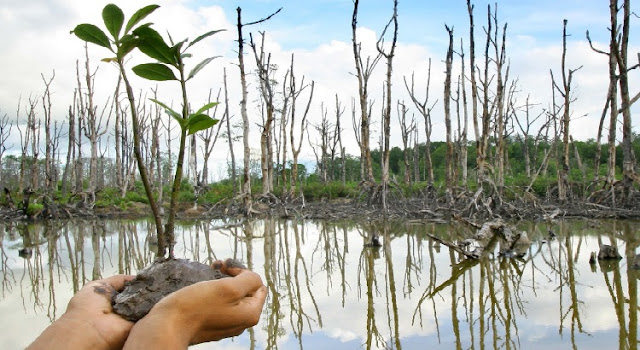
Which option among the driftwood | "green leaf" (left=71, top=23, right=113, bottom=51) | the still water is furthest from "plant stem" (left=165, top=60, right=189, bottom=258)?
the driftwood

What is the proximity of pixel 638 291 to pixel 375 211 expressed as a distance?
8.48 meters

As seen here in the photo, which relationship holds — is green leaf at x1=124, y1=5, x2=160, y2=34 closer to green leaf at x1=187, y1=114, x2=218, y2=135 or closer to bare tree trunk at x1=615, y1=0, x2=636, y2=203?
green leaf at x1=187, y1=114, x2=218, y2=135

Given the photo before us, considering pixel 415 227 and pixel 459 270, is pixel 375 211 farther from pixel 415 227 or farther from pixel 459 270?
pixel 459 270

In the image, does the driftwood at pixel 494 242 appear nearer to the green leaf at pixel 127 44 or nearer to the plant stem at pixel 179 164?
the plant stem at pixel 179 164

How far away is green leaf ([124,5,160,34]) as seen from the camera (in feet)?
5.30

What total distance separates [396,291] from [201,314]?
254 centimetres

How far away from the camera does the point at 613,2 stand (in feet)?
34.1

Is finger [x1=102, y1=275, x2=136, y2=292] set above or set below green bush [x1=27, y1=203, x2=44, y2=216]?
above

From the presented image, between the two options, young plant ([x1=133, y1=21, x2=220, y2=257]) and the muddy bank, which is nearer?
young plant ([x1=133, y1=21, x2=220, y2=257])

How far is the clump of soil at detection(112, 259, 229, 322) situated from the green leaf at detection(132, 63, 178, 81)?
612 millimetres

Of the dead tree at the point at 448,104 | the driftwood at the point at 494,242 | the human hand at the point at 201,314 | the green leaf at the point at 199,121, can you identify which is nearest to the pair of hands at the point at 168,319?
the human hand at the point at 201,314

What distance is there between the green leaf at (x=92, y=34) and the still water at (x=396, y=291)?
1628mm

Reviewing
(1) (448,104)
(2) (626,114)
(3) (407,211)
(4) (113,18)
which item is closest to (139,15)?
(4) (113,18)

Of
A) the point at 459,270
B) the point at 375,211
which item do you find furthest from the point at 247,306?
the point at 375,211
